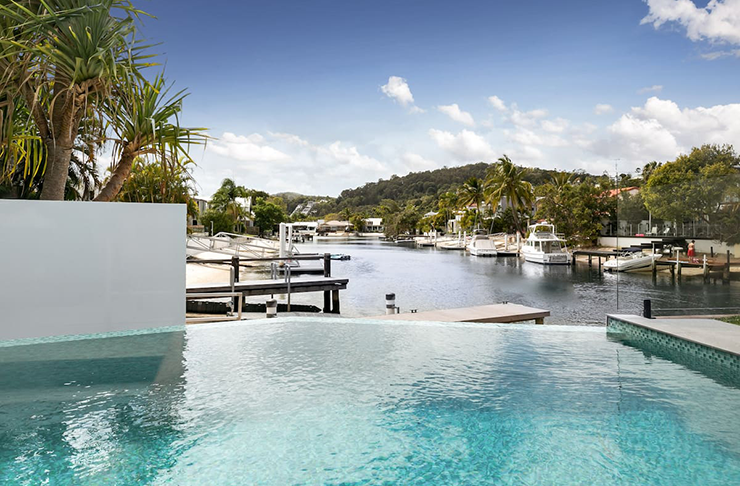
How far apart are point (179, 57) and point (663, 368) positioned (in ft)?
117

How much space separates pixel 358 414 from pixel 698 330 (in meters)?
4.78

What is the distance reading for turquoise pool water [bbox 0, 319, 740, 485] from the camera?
2881 mm

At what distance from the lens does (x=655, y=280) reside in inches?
385

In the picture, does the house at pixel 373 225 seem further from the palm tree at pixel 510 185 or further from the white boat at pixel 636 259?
the white boat at pixel 636 259

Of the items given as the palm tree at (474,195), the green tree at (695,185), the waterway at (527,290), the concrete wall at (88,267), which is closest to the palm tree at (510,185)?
the palm tree at (474,195)

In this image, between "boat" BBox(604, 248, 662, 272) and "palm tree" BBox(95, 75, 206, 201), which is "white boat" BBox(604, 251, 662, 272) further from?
"palm tree" BBox(95, 75, 206, 201)

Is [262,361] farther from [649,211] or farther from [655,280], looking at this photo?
[655,280]

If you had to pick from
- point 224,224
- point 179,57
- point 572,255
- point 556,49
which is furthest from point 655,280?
point 224,224

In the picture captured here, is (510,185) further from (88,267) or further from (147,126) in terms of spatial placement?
(88,267)

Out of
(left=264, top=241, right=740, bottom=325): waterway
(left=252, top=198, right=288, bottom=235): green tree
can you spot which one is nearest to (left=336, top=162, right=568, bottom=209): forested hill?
(left=252, top=198, right=288, bottom=235): green tree

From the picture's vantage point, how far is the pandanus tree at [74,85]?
4.94m

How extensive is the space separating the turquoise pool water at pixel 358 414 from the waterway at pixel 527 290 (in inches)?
110

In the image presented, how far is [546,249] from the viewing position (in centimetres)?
3491

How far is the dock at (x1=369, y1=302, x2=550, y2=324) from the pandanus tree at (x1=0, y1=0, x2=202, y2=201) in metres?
4.40
